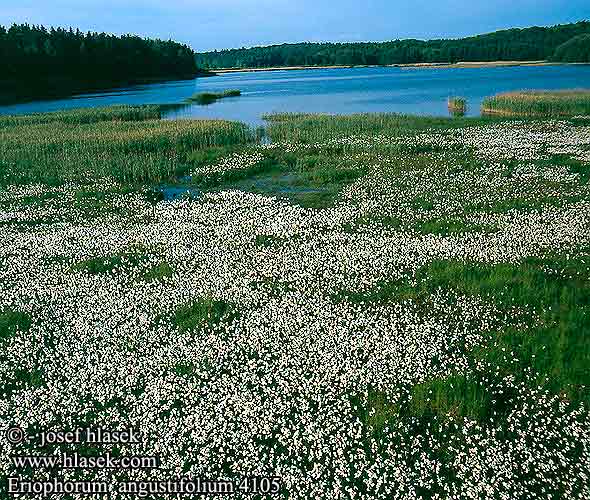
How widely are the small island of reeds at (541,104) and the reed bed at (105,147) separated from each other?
2585 cm

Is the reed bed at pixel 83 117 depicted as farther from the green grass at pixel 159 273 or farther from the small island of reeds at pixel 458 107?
the green grass at pixel 159 273

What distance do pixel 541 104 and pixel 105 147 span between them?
37.9 meters

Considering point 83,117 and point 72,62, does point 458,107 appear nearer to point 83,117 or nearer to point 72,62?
point 83,117

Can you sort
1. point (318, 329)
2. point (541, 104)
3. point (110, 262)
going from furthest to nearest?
point (541, 104) < point (110, 262) < point (318, 329)

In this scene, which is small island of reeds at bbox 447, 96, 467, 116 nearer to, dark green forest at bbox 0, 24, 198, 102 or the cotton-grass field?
the cotton-grass field

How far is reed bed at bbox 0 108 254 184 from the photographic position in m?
28.2

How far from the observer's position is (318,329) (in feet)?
38.8

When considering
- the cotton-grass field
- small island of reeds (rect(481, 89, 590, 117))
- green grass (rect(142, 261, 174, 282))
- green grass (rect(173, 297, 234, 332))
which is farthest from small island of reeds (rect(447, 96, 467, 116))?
green grass (rect(173, 297, 234, 332))

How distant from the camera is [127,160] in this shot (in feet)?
100

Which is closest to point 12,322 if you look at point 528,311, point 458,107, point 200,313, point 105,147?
point 200,313

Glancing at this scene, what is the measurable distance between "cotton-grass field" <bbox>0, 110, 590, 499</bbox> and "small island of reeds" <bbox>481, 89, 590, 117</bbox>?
2375 centimetres

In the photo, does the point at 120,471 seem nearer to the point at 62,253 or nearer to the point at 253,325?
the point at 253,325

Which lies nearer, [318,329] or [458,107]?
[318,329]

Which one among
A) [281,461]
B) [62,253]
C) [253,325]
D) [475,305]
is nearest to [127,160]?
[62,253]
